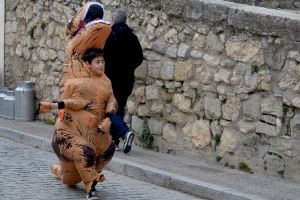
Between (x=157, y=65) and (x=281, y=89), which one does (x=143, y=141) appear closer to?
(x=157, y=65)

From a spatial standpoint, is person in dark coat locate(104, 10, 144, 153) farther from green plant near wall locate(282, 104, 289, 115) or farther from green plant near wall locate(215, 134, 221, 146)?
green plant near wall locate(282, 104, 289, 115)

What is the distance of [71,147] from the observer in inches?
288

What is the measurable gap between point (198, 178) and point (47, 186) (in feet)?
5.22

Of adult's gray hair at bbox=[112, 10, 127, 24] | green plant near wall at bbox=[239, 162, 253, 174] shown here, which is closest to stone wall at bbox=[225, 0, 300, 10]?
adult's gray hair at bbox=[112, 10, 127, 24]

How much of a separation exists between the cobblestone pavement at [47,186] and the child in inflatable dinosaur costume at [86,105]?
393 mm

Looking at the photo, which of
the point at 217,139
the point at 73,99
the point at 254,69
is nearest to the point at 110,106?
the point at 73,99

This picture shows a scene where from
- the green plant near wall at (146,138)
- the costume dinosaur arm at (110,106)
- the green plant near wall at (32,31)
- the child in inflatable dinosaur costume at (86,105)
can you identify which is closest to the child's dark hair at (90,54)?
the child in inflatable dinosaur costume at (86,105)

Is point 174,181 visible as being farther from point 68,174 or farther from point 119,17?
point 119,17

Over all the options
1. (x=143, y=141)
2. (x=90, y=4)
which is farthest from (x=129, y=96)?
(x=90, y=4)

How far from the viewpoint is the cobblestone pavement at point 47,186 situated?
25.0ft

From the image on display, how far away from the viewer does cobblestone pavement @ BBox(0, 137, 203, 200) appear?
7.61 metres

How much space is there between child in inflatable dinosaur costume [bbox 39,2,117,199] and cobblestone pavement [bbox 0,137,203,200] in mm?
393

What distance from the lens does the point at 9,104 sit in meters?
12.2

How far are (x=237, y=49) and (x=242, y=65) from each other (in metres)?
0.19
